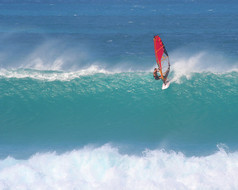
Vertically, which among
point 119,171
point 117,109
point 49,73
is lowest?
point 119,171

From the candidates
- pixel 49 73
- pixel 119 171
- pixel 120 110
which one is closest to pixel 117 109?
pixel 120 110

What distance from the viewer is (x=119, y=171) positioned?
18344 mm

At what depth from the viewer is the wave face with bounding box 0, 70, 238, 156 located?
2075 centimetres

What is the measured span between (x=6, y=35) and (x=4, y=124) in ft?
70.2

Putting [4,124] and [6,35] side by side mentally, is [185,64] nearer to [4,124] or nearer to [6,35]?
[4,124]

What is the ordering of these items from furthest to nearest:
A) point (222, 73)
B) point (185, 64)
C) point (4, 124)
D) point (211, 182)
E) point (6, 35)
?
point (6, 35) → point (185, 64) → point (222, 73) → point (4, 124) → point (211, 182)

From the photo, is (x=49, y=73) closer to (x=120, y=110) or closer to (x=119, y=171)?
(x=120, y=110)

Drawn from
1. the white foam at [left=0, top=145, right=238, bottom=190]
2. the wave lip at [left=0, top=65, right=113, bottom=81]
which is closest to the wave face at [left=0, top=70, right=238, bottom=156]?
the wave lip at [left=0, top=65, right=113, bottom=81]

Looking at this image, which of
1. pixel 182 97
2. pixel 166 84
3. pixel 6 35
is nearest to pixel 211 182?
pixel 182 97

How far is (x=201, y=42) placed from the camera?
35.4 metres

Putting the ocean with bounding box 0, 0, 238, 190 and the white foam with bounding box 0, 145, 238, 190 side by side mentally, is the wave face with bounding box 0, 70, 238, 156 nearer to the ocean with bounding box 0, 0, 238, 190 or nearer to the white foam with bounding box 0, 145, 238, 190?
the ocean with bounding box 0, 0, 238, 190

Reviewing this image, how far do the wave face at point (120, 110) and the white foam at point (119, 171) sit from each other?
1.34 m

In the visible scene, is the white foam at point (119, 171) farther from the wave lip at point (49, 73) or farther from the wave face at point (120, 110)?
the wave lip at point (49, 73)

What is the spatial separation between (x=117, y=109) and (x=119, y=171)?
20.6 feet
